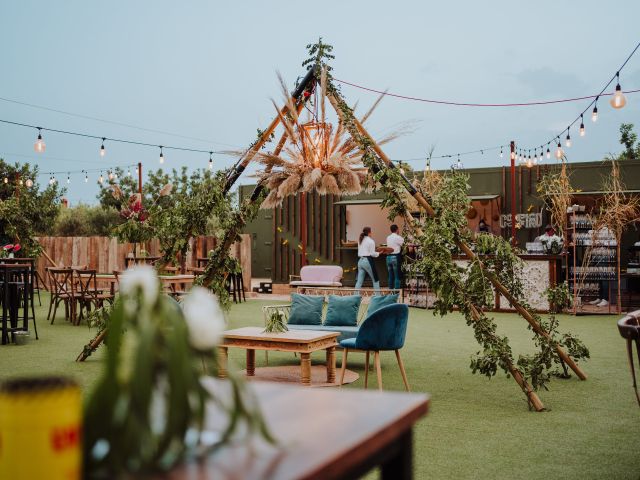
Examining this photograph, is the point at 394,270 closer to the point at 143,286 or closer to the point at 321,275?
the point at 321,275

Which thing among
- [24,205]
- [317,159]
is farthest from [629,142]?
[317,159]

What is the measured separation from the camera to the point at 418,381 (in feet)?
23.0

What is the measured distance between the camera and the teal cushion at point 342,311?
26.4 ft

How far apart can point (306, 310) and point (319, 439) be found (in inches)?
270

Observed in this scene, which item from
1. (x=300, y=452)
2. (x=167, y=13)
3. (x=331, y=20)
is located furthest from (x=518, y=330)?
(x=331, y=20)

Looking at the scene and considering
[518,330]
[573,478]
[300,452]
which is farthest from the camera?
[518,330]

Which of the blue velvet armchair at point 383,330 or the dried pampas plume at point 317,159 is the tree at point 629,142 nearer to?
the dried pampas plume at point 317,159

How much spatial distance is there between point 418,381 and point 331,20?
51.4 metres

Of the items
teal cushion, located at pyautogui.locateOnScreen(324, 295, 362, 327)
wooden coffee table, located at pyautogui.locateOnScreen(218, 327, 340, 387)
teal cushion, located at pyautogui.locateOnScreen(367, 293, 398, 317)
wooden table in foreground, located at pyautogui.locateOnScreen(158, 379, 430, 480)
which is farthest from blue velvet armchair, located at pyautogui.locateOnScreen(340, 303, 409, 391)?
wooden table in foreground, located at pyautogui.locateOnScreen(158, 379, 430, 480)

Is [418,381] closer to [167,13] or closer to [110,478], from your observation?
[110,478]

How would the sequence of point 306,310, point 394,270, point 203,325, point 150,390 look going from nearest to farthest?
point 150,390, point 203,325, point 306,310, point 394,270

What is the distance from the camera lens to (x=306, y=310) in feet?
26.8

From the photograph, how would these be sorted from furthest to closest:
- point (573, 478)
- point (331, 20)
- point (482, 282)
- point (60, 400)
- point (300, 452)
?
1. point (331, 20)
2. point (482, 282)
3. point (573, 478)
4. point (300, 452)
5. point (60, 400)

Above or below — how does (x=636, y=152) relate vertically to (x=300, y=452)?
above
